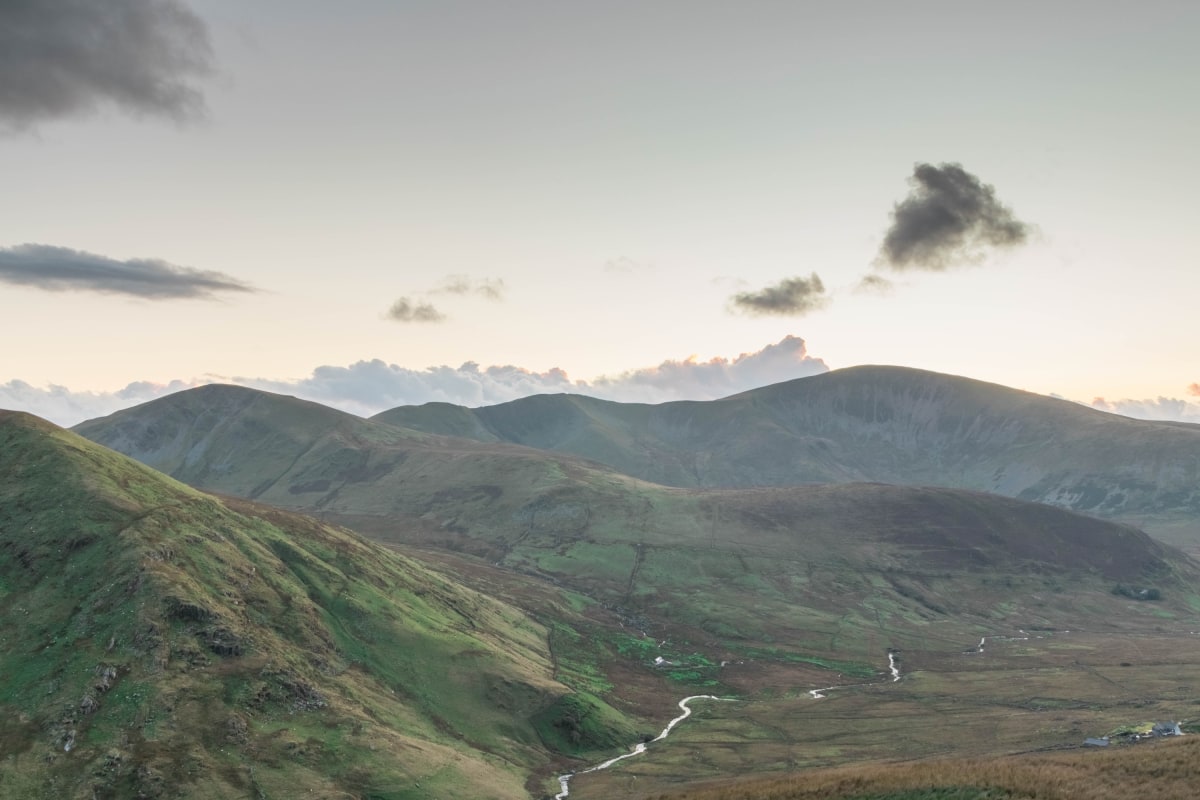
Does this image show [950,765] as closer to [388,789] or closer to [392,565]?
[388,789]

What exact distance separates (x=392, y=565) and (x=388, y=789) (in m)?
96.0

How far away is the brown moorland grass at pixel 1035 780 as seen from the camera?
5356 centimetres

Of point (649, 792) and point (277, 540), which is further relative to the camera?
point (277, 540)

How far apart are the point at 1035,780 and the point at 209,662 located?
10723 cm

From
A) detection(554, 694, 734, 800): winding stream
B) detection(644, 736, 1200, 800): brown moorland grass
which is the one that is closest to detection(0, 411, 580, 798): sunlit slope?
detection(554, 694, 734, 800): winding stream

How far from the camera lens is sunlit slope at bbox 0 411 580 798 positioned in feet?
327

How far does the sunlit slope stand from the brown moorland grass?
203ft

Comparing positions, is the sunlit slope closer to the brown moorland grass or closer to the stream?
the stream

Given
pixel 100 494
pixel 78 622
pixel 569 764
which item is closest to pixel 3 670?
pixel 78 622

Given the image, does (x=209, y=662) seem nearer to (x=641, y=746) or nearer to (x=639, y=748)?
(x=639, y=748)

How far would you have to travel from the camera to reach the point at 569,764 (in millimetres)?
137875

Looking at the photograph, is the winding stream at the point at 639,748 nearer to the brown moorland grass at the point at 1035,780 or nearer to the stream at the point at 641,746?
the stream at the point at 641,746

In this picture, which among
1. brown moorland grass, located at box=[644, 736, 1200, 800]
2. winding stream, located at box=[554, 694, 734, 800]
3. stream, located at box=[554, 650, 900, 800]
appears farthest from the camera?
stream, located at box=[554, 650, 900, 800]

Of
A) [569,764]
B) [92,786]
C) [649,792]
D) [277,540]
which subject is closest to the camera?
[92,786]
